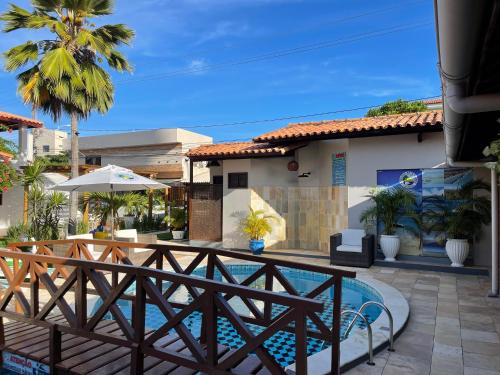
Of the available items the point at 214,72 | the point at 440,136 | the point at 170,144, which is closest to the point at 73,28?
the point at 214,72

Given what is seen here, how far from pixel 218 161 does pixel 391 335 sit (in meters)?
11.2

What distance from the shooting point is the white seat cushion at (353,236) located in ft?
36.2

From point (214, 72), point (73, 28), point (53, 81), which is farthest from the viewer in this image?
point (214, 72)

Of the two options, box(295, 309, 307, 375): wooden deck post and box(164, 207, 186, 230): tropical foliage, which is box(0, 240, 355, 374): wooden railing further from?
box(164, 207, 186, 230): tropical foliage

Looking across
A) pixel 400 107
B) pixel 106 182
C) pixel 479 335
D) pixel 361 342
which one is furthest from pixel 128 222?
pixel 400 107

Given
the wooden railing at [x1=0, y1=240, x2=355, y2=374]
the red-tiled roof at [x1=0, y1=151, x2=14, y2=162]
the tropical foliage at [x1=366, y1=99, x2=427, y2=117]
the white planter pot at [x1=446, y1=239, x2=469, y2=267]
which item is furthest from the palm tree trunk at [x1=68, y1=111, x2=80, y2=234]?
the tropical foliage at [x1=366, y1=99, x2=427, y2=117]

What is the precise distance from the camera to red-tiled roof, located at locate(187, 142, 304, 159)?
12.8 m

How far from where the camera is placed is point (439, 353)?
4660 millimetres

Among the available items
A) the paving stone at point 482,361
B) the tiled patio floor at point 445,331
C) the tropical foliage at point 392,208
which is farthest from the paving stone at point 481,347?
the tropical foliage at point 392,208

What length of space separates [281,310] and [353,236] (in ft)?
15.3

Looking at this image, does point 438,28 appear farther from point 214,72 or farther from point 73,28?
point 214,72

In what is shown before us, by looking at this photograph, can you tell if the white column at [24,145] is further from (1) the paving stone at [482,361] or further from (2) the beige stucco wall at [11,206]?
(1) the paving stone at [482,361]

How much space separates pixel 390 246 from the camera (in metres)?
10.5

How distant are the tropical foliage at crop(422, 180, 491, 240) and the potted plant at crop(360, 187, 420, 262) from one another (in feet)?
1.83
